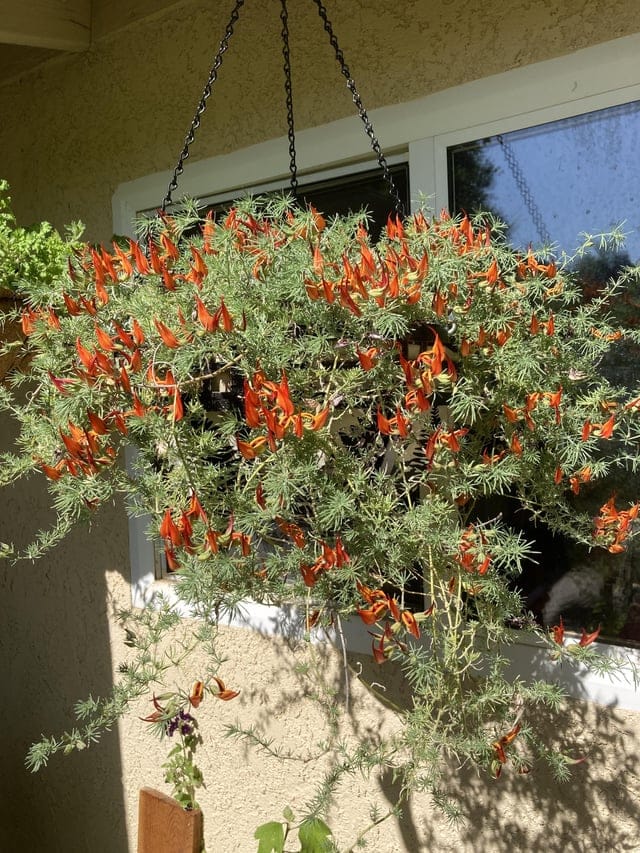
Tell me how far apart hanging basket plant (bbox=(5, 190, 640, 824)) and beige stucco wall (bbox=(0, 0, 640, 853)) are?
2.88 feet

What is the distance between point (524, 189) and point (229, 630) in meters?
2.09

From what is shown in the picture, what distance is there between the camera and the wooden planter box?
213 cm

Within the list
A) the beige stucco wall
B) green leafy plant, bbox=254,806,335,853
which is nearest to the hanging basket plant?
green leafy plant, bbox=254,806,335,853

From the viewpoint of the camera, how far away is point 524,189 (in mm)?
2490

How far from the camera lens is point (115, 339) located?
1733 mm

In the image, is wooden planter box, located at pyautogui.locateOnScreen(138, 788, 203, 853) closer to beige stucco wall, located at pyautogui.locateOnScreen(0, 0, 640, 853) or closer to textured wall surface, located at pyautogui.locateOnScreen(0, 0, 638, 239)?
beige stucco wall, located at pyautogui.locateOnScreen(0, 0, 640, 853)

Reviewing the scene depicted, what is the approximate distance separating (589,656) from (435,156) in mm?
1672

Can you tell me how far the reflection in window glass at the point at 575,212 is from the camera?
7.55 feet

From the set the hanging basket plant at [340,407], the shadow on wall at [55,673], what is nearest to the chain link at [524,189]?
the hanging basket plant at [340,407]

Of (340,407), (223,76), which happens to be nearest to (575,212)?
(340,407)

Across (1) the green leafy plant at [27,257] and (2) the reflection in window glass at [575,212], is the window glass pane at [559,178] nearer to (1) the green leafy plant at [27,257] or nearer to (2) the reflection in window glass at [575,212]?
(2) the reflection in window glass at [575,212]

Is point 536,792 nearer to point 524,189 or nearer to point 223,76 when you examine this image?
point 524,189

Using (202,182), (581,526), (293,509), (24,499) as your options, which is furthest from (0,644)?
(581,526)

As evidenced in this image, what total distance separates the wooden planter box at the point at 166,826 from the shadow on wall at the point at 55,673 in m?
1.58
